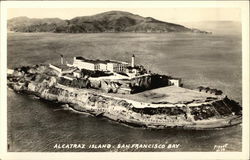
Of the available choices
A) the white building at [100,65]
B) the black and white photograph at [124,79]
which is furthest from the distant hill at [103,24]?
the white building at [100,65]

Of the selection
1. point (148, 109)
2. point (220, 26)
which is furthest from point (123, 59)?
point (220, 26)

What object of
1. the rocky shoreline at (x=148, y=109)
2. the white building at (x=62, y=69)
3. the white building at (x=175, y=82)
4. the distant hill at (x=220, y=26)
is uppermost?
the distant hill at (x=220, y=26)

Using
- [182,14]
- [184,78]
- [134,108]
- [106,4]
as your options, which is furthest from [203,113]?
[106,4]

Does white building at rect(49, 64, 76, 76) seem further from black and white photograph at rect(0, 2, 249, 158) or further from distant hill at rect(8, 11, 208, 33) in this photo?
distant hill at rect(8, 11, 208, 33)

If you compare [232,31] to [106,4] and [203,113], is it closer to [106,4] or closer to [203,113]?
[203,113]

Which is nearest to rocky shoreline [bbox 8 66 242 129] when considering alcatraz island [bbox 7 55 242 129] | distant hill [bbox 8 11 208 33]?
alcatraz island [bbox 7 55 242 129]

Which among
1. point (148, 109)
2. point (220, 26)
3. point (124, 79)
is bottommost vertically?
point (148, 109)

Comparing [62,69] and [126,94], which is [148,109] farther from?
[62,69]

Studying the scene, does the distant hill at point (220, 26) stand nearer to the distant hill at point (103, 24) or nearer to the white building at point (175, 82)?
the distant hill at point (103, 24)
